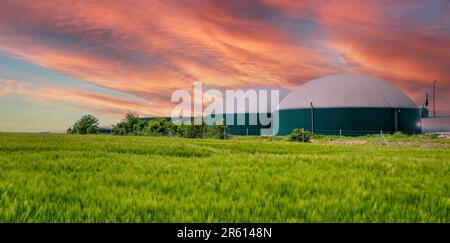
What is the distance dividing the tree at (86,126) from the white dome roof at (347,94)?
25.8 metres

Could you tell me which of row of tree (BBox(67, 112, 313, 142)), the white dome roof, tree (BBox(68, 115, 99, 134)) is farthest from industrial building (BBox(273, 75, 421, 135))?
tree (BBox(68, 115, 99, 134))

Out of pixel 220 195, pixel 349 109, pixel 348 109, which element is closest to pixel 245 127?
pixel 348 109

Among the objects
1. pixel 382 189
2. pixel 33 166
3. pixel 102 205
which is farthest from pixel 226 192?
pixel 33 166

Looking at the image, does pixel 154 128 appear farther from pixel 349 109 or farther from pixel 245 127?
pixel 349 109

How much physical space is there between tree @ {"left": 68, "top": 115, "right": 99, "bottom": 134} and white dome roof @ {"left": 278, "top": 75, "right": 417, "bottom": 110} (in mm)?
25818

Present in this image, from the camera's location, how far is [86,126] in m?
49.6

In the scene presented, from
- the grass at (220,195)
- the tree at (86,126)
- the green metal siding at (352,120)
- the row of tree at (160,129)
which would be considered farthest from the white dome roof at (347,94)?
the grass at (220,195)

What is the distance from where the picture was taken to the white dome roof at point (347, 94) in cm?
4806

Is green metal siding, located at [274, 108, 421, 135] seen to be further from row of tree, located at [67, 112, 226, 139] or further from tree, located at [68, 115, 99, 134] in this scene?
tree, located at [68, 115, 99, 134]

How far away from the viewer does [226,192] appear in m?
5.04

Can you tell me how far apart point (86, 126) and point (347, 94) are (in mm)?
35138

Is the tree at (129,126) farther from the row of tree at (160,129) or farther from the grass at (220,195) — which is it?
the grass at (220,195)

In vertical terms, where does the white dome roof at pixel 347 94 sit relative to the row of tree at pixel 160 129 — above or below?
above
